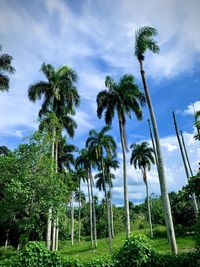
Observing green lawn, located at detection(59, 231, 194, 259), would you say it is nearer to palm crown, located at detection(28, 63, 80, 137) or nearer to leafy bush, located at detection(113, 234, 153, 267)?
leafy bush, located at detection(113, 234, 153, 267)

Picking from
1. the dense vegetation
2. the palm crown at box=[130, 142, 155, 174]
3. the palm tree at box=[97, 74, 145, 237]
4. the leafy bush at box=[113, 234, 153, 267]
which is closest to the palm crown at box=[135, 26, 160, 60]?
the dense vegetation

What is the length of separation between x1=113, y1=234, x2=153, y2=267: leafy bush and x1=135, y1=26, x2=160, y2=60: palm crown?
42.2 ft

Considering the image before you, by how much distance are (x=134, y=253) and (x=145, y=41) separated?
550 inches

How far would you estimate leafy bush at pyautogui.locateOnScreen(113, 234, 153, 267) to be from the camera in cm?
1132

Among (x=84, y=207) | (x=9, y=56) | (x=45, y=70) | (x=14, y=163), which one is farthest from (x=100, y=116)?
(x=84, y=207)

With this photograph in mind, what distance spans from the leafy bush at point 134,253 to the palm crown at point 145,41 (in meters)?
12.9

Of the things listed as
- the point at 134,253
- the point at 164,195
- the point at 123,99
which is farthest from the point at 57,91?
the point at 134,253

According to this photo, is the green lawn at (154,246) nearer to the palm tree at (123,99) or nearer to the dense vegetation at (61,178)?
the dense vegetation at (61,178)

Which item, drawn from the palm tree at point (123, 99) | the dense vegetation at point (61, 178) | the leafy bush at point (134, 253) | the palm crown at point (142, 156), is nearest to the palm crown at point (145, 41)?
the dense vegetation at point (61, 178)

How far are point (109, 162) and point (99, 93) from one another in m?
18.7

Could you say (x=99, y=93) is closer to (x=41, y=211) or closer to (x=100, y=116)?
(x=100, y=116)

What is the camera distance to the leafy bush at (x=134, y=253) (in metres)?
11.3

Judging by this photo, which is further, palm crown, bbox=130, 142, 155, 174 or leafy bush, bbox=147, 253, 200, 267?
palm crown, bbox=130, 142, 155, 174

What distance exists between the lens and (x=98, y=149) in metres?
36.8
